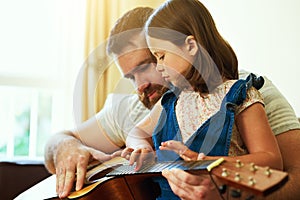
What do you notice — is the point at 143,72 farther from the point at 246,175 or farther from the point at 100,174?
the point at 246,175

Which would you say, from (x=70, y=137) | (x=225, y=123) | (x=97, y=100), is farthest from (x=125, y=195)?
(x=97, y=100)

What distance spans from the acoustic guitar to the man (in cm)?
6

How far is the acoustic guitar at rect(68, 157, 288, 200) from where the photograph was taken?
683 mm

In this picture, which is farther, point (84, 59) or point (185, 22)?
point (84, 59)

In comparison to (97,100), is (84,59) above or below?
above

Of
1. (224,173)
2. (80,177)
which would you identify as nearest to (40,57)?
(80,177)

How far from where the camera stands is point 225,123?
1084mm

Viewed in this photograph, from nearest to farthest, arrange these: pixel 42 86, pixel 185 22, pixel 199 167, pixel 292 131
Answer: pixel 199 167, pixel 185 22, pixel 292 131, pixel 42 86

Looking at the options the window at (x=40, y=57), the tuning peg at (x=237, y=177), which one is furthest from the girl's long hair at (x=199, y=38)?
the window at (x=40, y=57)

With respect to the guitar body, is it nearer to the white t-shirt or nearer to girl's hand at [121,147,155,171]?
girl's hand at [121,147,155,171]

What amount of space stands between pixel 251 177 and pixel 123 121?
4.07 feet

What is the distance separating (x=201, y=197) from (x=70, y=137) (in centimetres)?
96

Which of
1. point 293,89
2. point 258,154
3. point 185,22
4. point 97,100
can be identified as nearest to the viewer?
point 258,154

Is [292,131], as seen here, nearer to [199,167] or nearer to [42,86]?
[199,167]
